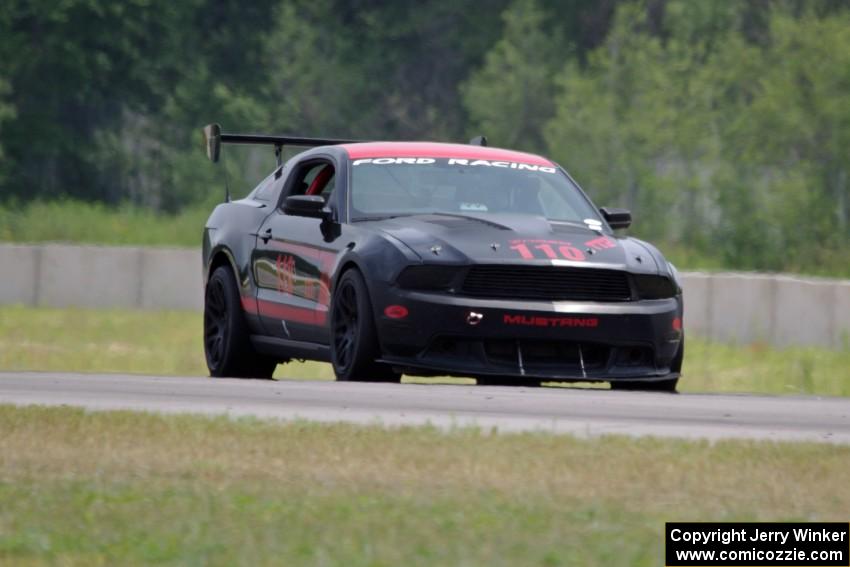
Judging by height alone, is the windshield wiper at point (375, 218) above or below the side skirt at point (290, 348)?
above

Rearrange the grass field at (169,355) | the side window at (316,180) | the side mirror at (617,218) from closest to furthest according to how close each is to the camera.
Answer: the side mirror at (617,218), the side window at (316,180), the grass field at (169,355)

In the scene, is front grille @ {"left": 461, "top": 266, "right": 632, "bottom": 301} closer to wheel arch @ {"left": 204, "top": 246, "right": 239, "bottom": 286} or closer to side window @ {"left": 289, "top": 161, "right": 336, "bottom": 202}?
side window @ {"left": 289, "top": 161, "right": 336, "bottom": 202}

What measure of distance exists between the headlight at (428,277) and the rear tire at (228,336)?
2565 millimetres

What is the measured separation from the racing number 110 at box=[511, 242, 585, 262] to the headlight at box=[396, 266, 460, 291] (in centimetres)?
40

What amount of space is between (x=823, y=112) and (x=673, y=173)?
3282 mm

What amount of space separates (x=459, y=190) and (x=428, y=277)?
1.44 metres

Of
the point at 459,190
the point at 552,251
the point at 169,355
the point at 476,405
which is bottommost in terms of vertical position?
the point at 169,355

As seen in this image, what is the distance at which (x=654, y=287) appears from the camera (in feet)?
37.1

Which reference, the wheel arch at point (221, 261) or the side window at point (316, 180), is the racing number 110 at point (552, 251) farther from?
the wheel arch at point (221, 261)

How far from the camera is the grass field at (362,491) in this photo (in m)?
5.89

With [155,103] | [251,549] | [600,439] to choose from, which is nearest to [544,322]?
[600,439]

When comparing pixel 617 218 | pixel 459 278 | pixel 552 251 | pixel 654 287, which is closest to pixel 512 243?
pixel 552 251

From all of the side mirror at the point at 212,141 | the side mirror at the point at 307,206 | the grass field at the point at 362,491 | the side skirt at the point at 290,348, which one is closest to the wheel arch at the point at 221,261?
the side skirt at the point at 290,348

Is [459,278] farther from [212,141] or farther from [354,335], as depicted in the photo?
[212,141]
